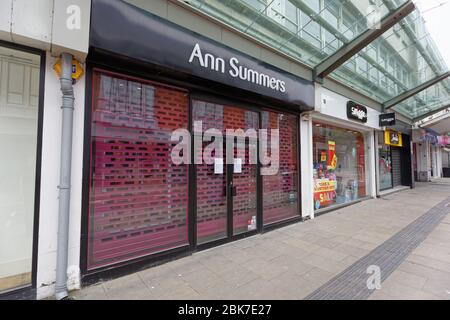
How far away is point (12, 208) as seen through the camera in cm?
246

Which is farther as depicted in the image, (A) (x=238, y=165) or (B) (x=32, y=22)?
(A) (x=238, y=165)

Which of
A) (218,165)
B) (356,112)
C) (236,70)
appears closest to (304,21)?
(236,70)

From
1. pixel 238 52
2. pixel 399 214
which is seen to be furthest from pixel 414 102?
pixel 238 52

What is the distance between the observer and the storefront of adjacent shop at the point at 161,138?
2.63 m

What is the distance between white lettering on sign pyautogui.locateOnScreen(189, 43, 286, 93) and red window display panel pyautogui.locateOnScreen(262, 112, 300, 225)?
27.0 inches

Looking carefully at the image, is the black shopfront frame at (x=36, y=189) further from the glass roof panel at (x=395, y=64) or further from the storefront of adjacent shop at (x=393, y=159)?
the storefront of adjacent shop at (x=393, y=159)

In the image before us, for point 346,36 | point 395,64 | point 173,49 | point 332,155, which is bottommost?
point 332,155

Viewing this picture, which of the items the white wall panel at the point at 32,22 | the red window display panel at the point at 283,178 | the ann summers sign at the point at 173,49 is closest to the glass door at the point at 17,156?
the white wall panel at the point at 32,22

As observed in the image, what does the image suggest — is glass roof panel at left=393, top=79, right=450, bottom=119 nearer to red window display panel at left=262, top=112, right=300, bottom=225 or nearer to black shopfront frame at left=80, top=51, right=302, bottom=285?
red window display panel at left=262, top=112, right=300, bottom=225

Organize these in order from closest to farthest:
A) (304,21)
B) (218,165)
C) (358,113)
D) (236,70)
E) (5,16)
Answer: (5,16) → (236,70) → (218,165) → (304,21) → (358,113)

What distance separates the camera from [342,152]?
289 inches

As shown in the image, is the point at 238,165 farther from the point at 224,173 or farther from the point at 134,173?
the point at 134,173

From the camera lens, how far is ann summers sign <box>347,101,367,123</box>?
21.4ft

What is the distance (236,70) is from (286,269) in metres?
3.17
